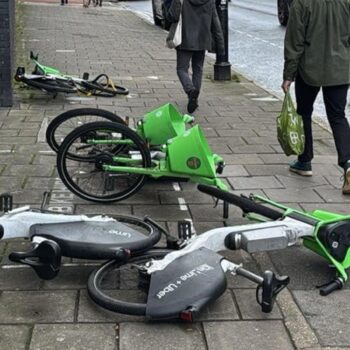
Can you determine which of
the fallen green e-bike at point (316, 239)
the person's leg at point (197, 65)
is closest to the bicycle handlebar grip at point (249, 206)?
the fallen green e-bike at point (316, 239)

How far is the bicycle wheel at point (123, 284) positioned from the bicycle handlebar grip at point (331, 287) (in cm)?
87

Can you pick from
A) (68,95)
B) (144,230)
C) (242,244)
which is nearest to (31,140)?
(68,95)

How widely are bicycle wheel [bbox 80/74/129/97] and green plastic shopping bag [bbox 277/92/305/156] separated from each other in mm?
3906

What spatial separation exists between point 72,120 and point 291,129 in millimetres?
1872

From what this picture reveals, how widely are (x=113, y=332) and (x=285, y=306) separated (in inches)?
36.2

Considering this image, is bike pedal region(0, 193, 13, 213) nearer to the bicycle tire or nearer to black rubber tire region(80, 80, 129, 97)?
the bicycle tire

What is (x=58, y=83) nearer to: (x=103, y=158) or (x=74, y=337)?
(x=103, y=158)

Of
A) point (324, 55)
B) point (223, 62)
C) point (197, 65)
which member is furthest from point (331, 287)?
point (223, 62)

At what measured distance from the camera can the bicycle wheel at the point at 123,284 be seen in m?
3.17

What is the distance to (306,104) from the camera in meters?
5.71

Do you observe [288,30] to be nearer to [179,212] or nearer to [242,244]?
[179,212]

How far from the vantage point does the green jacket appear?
5301 millimetres

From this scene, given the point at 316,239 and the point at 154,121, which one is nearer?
the point at 316,239

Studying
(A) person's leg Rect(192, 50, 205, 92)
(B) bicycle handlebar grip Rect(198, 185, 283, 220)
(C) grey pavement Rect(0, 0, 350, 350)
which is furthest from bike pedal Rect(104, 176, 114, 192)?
(A) person's leg Rect(192, 50, 205, 92)
